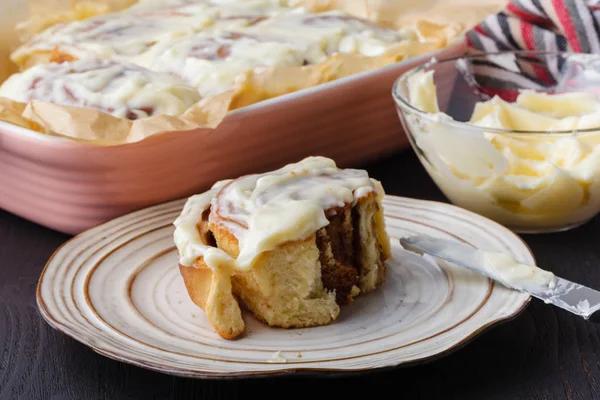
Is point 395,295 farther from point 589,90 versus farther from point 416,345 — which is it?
point 589,90

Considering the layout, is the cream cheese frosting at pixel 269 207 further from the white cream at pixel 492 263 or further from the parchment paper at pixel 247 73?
the parchment paper at pixel 247 73

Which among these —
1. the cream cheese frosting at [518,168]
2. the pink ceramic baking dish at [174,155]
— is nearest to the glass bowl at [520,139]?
the cream cheese frosting at [518,168]

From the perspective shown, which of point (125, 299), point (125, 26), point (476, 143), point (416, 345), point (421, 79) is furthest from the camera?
point (125, 26)

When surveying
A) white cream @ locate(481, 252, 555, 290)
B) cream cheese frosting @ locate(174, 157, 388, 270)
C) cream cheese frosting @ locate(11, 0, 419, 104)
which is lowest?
cream cheese frosting @ locate(11, 0, 419, 104)

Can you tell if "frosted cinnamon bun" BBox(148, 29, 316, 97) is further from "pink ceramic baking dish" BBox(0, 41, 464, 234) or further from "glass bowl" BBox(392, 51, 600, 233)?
"glass bowl" BBox(392, 51, 600, 233)

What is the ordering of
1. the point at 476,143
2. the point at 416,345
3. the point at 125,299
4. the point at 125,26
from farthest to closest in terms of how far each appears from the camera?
the point at 125,26 < the point at 476,143 < the point at 125,299 < the point at 416,345

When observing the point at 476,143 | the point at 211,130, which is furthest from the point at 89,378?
the point at 476,143

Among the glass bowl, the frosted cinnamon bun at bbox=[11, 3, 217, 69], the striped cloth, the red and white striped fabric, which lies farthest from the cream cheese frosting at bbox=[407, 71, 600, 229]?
the frosted cinnamon bun at bbox=[11, 3, 217, 69]
